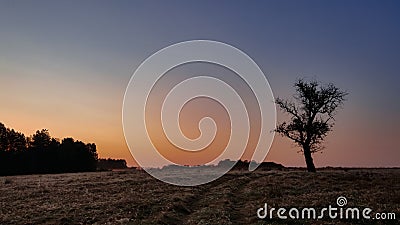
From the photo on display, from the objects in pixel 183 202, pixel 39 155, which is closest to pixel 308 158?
pixel 183 202

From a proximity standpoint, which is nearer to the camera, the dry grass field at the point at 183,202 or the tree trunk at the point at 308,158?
the dry grass field at the point at 183,202

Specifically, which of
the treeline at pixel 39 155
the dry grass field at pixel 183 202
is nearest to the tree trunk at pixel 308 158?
the dry grass field at pixel 183 202

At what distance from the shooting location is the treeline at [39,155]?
4483 inches

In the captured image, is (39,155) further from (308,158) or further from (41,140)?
(308,158)

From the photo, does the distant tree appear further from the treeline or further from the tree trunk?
the tree trunk

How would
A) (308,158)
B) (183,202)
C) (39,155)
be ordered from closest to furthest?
1. (183,202)
2. (308,158)
3. (39,155)

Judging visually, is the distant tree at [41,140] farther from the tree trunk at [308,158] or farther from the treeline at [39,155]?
the tree trunk at [308,158]

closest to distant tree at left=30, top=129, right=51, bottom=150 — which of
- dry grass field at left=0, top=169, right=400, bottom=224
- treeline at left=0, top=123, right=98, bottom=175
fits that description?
treeline at left=0, top=123, right=98, bottom=175

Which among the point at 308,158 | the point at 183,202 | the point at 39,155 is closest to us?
the point at 183,202

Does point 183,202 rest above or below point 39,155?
below

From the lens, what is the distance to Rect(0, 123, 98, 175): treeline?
11388cm

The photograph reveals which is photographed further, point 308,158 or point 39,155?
point 39,155

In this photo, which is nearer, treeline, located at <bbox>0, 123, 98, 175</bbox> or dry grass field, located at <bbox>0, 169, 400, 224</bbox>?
dry grass field, located at <bbox>0, 169, 400, 224</bbox>

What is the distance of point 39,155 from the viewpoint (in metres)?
118
